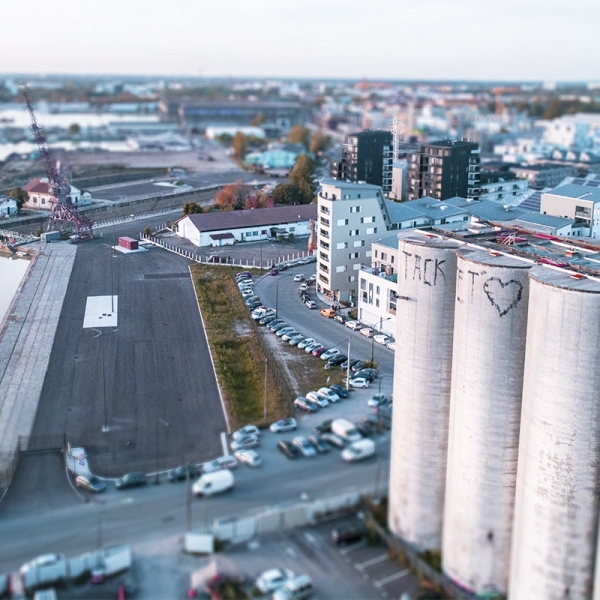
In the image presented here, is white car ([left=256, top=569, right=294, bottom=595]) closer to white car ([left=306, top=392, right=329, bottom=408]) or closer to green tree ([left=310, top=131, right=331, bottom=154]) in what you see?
white car ([left=306, top=392, right=329, bottom=408])

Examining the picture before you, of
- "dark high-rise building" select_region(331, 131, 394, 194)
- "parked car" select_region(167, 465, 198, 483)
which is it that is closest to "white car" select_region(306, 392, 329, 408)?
"parked car" select_region(167, 465, 198, 483)

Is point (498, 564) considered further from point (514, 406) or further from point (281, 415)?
point (281, 415)

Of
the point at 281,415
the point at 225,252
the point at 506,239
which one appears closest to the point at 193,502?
the point at 281,415

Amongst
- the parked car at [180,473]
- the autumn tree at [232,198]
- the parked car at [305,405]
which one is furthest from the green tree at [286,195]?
the parked car at [180,473]

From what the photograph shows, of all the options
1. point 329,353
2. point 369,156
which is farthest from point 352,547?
point 369,156

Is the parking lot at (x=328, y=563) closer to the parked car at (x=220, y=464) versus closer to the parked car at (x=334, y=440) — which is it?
the parked car at (x=220, y=464)

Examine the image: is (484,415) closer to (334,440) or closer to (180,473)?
(334,440)
